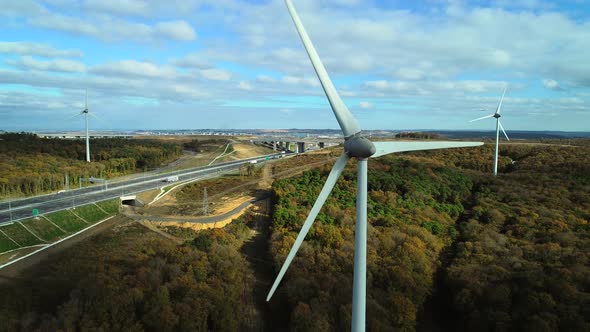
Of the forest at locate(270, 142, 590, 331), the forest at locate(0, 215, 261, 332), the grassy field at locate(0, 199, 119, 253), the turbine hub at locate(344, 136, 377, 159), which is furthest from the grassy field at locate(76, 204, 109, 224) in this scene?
the turbine hub at locate(344, 136, 377, 159)

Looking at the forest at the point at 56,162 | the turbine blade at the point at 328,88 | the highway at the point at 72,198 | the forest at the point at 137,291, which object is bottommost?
the forest at the point at 137,291

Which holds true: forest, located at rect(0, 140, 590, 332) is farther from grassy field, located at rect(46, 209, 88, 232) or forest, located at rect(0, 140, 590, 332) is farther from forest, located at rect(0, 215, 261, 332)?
grassy field, located at rect(46, 209, 88, 232)

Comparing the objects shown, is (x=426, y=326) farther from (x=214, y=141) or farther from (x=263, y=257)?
(x=214, y=141)

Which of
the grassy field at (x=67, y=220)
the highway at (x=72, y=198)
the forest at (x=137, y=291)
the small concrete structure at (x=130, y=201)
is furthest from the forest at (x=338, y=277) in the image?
the highway at (x=72, y=198)

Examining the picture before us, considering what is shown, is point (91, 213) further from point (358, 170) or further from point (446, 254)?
point (358, 170)

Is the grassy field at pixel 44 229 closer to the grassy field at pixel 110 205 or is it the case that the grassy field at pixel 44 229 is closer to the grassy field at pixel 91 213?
the grassy field at pixel 91 213
